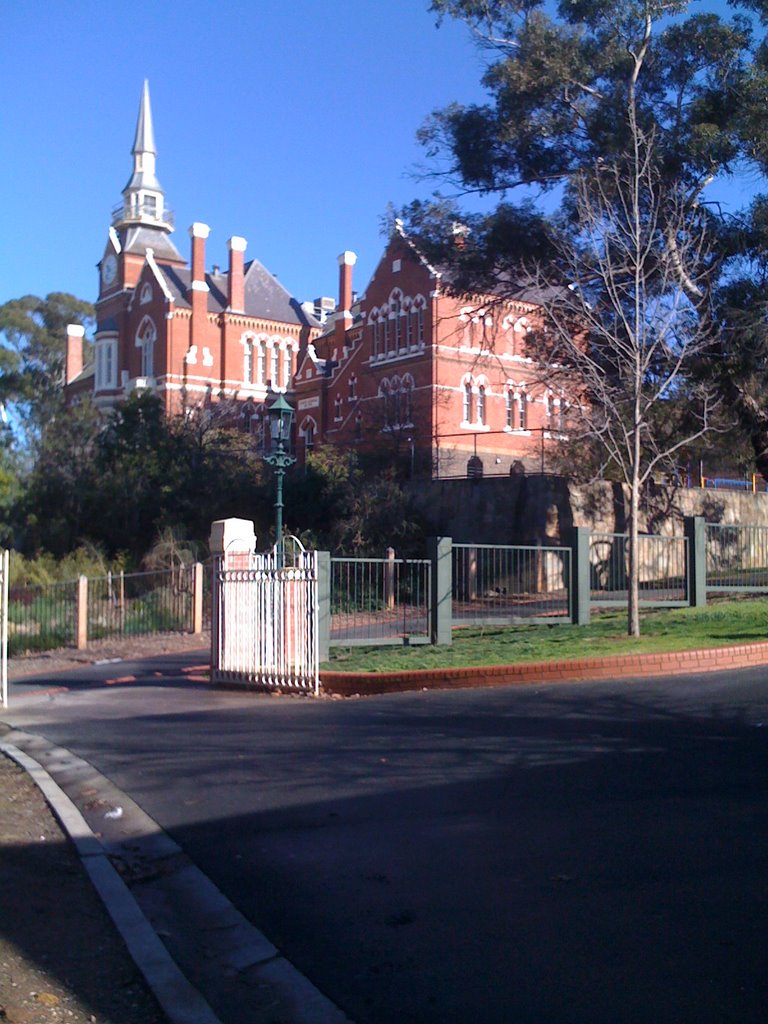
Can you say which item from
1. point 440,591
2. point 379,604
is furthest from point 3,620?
point 440,591

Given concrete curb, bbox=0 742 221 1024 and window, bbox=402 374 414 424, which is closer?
concrete curb, bbox=0 742 221 1024

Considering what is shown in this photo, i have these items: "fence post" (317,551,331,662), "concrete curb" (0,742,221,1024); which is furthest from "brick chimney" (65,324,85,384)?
"concrete curb" (0,742,221,1024)

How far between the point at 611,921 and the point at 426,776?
325 cm

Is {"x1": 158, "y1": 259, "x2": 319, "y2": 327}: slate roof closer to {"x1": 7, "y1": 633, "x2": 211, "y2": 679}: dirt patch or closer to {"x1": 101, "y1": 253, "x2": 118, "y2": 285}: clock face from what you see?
{"x1": 101, "y1": 253, "x2": 118, "y2": 285}: clock face

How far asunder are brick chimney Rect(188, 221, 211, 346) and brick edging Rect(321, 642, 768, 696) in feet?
154

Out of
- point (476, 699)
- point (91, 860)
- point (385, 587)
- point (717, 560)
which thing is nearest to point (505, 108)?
point (717, 560)

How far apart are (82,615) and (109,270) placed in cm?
4685

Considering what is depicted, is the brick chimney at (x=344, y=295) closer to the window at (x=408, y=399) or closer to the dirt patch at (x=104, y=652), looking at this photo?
the window at (x=408, y=399)

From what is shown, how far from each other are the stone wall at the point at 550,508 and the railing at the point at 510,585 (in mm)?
8573

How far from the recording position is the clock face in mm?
64000

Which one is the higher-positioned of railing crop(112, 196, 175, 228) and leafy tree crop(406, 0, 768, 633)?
railing crop(112, 196, 175, 228)

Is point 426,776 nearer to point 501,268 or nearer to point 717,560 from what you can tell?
point 717,560

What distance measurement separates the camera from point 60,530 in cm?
3738

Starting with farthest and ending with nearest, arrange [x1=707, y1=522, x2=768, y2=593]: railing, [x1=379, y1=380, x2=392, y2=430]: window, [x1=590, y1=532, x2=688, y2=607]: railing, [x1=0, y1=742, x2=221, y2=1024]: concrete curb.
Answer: [x1=379, y1=380, x2=392, y2=430]: window < [x1=707, y1=522, x2=768, y2=593]: railing < [x1=590, y1=532, x2=688, y2=607]: railing < [x1=0, y1=742, x2=221, y2=1024]: concrete curb
